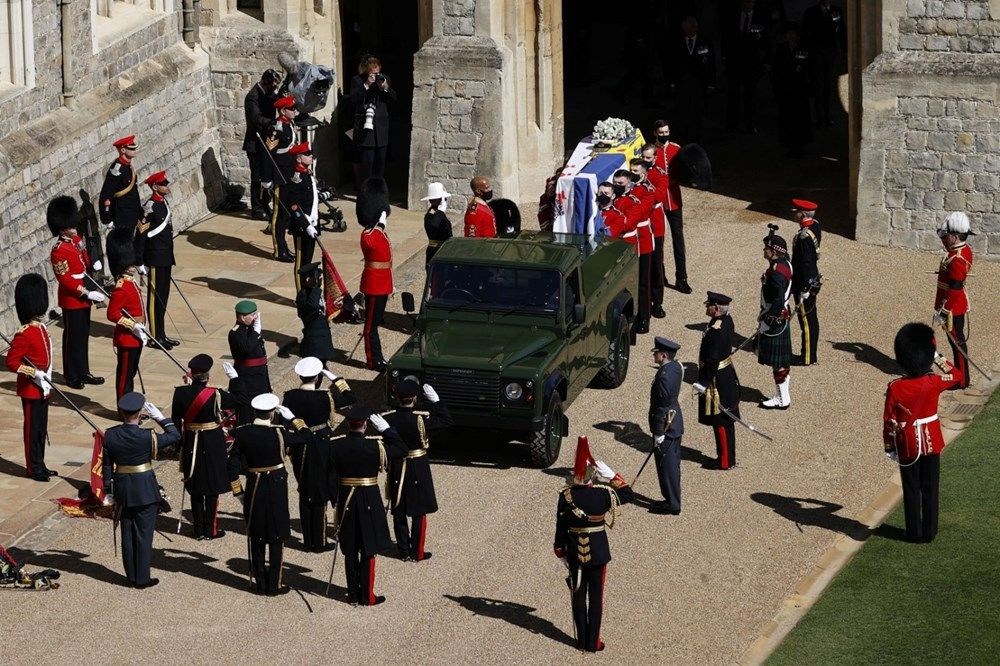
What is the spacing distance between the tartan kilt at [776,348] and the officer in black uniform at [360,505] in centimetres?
532

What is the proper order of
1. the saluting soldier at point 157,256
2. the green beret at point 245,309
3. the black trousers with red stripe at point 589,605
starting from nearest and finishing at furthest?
the black trousers with red stripe at point 589,605 < the green beret at point 245,309 < the saluting soldier at point 157,256

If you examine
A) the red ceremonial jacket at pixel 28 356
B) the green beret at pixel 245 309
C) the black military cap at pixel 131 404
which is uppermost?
the green beret at pixel 245 309

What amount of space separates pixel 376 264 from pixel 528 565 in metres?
5.07

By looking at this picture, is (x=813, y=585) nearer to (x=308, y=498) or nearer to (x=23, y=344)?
(x=308, y=498)

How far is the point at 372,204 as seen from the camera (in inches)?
782

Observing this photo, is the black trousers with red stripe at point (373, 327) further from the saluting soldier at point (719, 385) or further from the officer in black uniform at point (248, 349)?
the saluting soldier at point (719, 385)

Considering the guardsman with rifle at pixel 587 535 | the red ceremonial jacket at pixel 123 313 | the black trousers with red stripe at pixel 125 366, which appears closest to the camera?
the guardsman with rifle at pixel 587 535

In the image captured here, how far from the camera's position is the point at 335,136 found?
26.8 m

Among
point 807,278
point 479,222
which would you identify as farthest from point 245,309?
point 807,278

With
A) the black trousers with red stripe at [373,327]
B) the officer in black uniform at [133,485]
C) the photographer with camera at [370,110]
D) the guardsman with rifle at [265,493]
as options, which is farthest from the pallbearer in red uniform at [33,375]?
the photographer with camera at [370,110]

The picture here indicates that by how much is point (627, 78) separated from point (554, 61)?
14.5 ft

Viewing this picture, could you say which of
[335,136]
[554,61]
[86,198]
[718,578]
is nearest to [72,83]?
[86,198]

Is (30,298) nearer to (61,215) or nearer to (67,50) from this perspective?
(61,215)

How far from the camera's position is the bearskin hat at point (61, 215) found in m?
19.9
